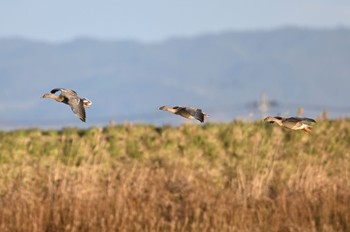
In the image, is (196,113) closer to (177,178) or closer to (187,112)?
(187,112)

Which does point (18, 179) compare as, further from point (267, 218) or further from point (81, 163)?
point (267, 218)

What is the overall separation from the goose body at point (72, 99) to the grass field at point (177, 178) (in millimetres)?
12344

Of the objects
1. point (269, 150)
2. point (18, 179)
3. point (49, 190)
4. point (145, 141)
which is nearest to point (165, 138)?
point (145, 141)

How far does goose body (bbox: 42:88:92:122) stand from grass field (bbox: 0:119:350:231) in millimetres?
12344

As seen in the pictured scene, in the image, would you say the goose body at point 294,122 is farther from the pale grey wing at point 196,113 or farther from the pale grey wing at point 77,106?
the pale grey wing at point 77,106

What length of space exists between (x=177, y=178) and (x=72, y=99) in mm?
17197

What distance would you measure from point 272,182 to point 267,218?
411 cm

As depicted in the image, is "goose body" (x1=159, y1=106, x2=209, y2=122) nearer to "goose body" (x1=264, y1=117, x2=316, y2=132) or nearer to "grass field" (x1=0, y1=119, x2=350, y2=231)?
"goose body" (x1=264, y1=117, x2=316, y2=132)

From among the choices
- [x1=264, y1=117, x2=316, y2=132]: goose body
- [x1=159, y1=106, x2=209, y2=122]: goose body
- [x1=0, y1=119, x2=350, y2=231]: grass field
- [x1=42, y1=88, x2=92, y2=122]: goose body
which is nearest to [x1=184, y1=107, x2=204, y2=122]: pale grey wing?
[x1=159, y1=106, x2=209, y2=122]: goose body

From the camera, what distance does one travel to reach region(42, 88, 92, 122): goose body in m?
5.82

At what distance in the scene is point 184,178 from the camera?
75.8 ft

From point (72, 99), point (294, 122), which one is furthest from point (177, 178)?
point (72, 99)

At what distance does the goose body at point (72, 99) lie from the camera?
5.82 metres

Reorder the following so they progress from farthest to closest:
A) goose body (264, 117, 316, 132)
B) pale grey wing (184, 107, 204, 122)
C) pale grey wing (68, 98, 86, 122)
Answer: goose body (264, 117, 316, 132) → pale grey wing (184, 107, 204, 122) → pale grey wing (68, 98, 86, 122)
